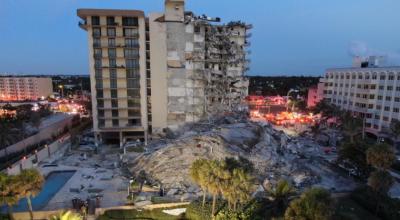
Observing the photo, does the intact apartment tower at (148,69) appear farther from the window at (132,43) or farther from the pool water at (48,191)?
the pool water at (48,191)

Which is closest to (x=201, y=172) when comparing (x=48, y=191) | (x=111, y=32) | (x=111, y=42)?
(x=48, y=191)

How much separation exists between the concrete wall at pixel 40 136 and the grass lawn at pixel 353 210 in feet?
172

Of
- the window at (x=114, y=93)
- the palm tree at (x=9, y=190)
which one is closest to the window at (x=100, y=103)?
the window at (x=114, y=93)

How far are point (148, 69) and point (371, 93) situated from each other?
5587cm

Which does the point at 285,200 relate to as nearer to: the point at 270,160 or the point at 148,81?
the point at 270,160

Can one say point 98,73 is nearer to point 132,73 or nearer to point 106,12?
point 132,73

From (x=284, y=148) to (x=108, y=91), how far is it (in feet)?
129

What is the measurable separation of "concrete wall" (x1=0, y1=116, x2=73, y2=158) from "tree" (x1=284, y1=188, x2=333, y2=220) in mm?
48129

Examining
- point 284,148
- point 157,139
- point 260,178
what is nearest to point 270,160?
point 260,178

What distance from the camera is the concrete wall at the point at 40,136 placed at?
51.2 meters

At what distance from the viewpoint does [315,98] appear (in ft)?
351

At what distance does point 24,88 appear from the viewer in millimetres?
155875

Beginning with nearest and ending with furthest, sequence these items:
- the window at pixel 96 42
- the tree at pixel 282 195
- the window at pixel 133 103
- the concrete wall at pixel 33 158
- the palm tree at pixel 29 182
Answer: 1. the palm tree at pixel 29 182
2. the tree at pixel 282 195
3. the concrete wall at pixel 33 158
4. the window at pixel 96 42
5. the window at pixel 133 103

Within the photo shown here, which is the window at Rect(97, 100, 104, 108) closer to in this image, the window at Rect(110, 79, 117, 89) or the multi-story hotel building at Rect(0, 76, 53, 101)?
the window at Rect(110, 79, 117, 89)
